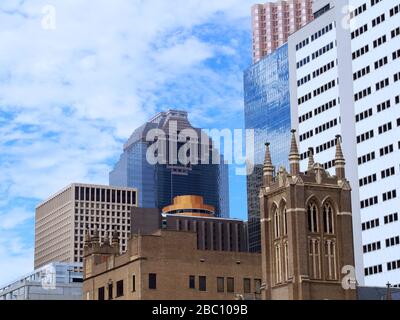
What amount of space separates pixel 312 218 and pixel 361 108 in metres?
56.4

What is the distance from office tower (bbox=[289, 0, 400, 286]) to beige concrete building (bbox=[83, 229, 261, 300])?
38808 millimetres

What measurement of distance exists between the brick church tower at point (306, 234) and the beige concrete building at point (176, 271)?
438 cm

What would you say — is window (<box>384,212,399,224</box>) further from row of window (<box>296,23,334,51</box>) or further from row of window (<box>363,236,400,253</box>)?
row of window (<box>296,23,334,51</box>)

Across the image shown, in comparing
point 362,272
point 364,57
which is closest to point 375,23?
point 364,57

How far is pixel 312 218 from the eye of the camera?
119 m

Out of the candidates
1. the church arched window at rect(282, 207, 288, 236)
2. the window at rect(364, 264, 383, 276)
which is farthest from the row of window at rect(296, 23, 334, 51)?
the church arched window at rect(282, 207, 288, 236)

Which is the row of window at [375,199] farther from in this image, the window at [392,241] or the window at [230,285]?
the window at [230,285]

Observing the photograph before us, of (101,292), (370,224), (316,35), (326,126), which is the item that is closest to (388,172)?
(370,224)

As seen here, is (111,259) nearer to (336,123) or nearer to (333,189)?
(333,189)

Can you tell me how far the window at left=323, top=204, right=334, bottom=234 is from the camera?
394 feet

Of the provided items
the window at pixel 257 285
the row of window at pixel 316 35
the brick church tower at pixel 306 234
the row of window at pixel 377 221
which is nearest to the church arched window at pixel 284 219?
the brick church tower at pixel 306 234

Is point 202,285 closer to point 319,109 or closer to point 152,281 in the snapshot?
point 152,281

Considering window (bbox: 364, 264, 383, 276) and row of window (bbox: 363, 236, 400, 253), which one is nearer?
row of window (bbox: 363, 236, 400, 253)
